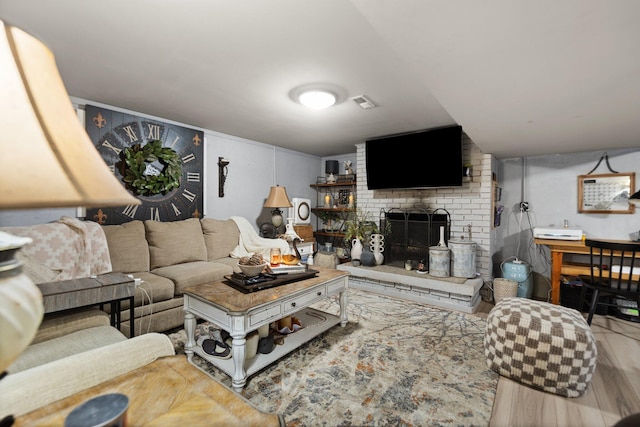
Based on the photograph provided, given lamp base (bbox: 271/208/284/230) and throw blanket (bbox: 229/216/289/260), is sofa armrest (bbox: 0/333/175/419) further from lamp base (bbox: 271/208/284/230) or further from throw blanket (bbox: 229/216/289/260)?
lamp base (bbox: 271/208/284/230)

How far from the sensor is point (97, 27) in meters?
1.75

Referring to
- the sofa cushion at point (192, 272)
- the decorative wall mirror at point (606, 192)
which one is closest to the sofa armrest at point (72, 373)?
the sofa cushion at point (192, 272)

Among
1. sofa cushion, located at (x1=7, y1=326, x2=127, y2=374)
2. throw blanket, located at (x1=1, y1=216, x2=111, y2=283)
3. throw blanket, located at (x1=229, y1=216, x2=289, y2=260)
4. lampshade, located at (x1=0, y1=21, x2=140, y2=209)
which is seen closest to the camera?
lampshade, located at (x1=0, y1=21, x2=140, y2=209)

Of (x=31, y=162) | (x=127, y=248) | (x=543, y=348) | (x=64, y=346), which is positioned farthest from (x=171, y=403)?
(x=127, y=248)

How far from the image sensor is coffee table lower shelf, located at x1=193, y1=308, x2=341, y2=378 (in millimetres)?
1951

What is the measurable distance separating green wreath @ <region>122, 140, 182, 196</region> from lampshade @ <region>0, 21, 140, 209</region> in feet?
10.4

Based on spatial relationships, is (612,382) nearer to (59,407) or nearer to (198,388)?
(198,388)

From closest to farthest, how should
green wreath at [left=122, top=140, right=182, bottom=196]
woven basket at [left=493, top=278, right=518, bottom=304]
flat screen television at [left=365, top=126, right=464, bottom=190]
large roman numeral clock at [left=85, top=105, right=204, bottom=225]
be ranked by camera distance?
large roman numeral clock at [left=85, top=105, right=204, bottom=225] < green wreath at [left=122, top=140, right=182, bottom=196] < woven basket at [left=493, top=278, right=518, bottom=304] < flat screen television at [left=365, top=126, right=464, bottom=190]

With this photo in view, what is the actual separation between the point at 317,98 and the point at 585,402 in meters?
2.86

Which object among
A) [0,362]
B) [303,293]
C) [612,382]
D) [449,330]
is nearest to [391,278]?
[449,330]

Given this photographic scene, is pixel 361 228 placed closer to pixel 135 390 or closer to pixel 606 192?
pixel 606 192

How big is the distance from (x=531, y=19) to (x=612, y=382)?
2.35m

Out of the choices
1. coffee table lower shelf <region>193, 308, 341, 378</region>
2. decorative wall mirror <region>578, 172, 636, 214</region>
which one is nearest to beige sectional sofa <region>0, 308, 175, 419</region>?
coffee table lower shelf <region>193, 308, 341, 378</region>

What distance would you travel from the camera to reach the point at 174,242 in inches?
127
